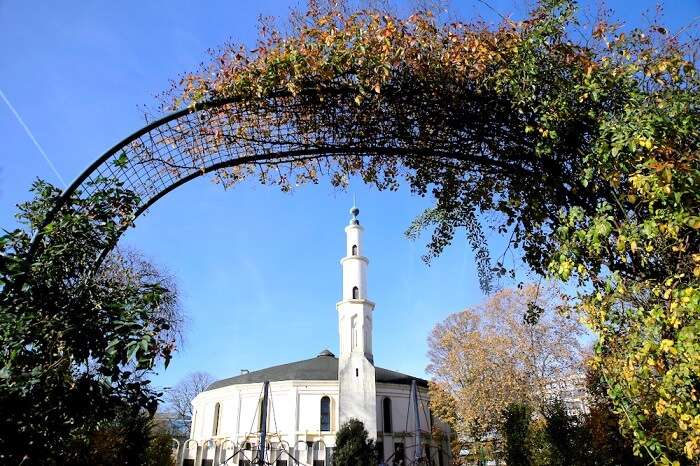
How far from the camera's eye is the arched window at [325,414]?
36.7 m

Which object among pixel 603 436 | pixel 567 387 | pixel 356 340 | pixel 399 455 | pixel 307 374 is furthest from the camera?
pixel 307 374

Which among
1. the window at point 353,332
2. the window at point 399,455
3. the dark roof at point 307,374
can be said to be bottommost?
the window at point 399,455

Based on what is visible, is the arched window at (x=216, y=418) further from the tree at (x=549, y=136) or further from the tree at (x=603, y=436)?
the tree at (x=549, y=136)

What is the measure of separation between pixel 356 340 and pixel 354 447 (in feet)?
29.4

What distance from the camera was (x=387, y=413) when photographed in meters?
37.7

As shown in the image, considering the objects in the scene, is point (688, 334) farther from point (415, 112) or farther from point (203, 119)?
point (203, 119)

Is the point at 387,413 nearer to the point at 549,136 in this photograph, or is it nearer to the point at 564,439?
the point at 564,439

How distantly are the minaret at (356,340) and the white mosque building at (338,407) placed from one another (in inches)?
2.6

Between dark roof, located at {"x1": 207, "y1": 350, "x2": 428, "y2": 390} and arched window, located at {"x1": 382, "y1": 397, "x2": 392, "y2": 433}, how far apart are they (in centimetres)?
164

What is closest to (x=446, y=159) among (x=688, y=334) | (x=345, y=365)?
(x=688, y=334)

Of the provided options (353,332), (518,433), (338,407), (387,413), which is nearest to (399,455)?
(387,413)

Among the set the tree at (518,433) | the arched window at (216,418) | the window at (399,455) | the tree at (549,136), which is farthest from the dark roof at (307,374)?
the tree at (549,136)

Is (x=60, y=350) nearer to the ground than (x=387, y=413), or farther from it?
nearer to the ground

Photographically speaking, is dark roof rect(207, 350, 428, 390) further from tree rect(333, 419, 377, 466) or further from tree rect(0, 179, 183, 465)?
tree rect(0, 179, 183, 465)
